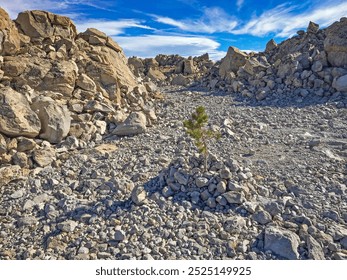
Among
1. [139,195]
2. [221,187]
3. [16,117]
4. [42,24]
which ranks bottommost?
[139,195]

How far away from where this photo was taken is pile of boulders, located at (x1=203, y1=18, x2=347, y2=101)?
17.8 meters

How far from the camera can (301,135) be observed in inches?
469

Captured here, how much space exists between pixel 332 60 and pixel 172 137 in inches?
521

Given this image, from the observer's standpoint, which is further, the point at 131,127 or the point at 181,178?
the point at 131,127

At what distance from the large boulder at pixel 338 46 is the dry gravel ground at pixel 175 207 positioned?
29.9 feet

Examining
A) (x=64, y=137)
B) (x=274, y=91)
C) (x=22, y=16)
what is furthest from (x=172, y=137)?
(x=22, y=16)

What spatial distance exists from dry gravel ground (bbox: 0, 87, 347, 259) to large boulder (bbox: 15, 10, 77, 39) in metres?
8.31

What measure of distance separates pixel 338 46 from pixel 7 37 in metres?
19.2

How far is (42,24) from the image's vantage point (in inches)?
631

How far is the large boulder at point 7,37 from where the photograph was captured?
1388 cm

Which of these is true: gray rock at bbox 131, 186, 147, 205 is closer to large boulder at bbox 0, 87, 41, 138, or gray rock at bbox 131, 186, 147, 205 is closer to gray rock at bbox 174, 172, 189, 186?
gray rock at bbox 174, 172, 189, 186

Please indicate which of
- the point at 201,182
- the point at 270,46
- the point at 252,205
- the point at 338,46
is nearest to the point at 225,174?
the point at 201,182

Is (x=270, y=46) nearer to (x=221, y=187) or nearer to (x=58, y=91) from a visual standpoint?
(x=58, y=91)
